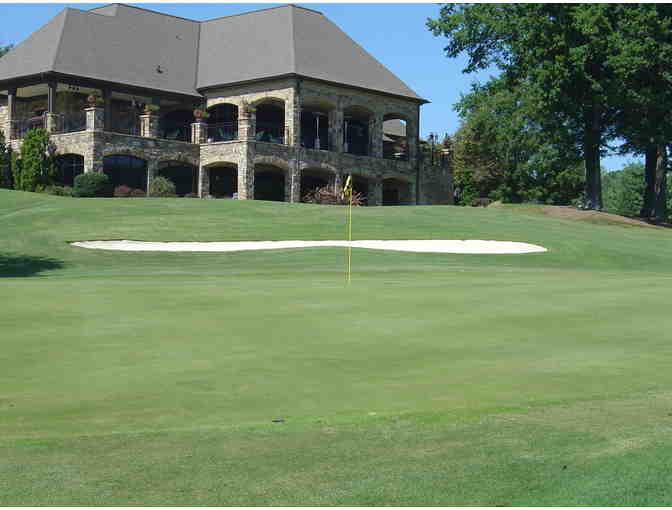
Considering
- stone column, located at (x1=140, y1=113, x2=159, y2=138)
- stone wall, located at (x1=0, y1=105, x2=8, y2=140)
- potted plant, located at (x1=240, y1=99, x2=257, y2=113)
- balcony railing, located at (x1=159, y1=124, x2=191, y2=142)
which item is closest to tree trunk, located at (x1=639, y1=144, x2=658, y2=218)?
potted plant, located at (x1=240, y1=99, x2=257, y2=113)

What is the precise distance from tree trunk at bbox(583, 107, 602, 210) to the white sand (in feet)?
77.3

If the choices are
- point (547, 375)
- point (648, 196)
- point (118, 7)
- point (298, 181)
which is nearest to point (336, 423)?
point (547, 375)

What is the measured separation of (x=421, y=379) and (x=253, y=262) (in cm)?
2000

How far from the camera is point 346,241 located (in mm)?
33219

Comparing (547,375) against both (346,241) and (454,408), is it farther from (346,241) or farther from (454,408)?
(346,241)

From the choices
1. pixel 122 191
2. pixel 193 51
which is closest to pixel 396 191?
pixel 193 51

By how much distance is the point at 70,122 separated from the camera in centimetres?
5638

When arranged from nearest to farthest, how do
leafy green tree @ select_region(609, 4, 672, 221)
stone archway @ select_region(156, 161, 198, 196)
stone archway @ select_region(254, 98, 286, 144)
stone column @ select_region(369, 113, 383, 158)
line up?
leafy green tree @ select_region(609, 4, 672, 221)
stone archway @ select_region(156, 161, 198, 196)
stone archway @ select_region(254, 98, 286, 144)
stone column @ select_region(369, 113, 383, 158)

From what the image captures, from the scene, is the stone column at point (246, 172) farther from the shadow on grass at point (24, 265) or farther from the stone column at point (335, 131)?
the shadow on grass at point (24, 265)

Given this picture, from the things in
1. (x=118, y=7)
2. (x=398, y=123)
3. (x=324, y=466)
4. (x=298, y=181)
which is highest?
(x=118, y=7)

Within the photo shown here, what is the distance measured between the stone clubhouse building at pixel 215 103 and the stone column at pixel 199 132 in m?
0.07

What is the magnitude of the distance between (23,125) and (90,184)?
1093 cm

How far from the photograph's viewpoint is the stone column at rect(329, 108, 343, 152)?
6022cm

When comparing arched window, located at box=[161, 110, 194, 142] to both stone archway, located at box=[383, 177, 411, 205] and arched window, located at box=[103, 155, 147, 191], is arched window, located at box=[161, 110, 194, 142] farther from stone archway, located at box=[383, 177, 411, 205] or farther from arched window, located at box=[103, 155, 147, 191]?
stone archway, located at box=[383, 177, 411, 205]
